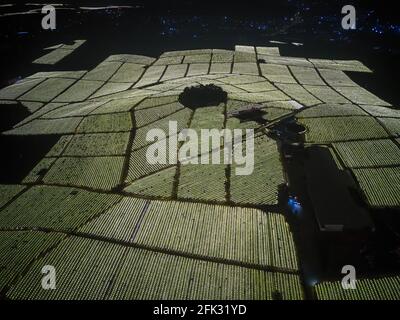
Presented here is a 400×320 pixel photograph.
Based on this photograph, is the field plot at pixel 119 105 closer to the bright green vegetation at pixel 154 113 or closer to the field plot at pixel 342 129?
the bright green vegetation at pixel 154 113

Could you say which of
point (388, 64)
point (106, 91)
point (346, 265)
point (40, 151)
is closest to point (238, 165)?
point (346, 265)

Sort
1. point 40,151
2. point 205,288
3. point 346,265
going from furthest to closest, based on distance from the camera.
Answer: point 40,151 → point 346,265 → point 205,288

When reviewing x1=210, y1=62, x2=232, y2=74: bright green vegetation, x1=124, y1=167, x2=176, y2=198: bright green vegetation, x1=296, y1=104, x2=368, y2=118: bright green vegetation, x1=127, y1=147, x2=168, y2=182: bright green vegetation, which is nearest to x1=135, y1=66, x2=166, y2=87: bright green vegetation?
x1=210, y1=62, x2=232, y2=74: bright green vegetation

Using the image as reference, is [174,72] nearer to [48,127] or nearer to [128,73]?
[128,73]

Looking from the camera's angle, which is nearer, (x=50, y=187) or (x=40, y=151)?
(x=50, y=187)

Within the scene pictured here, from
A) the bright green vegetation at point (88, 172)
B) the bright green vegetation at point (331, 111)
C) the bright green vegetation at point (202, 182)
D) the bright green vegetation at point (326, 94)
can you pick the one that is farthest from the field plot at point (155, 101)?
the bright green vegetation at point (326, 94)
